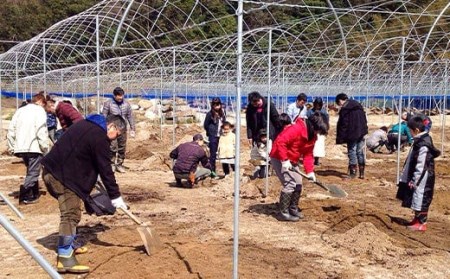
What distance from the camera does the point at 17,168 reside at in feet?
39.3

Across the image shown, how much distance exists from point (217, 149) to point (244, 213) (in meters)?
3.33

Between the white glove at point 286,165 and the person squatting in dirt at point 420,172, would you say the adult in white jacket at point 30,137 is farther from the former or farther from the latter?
the person squatting in dirt at point 420,172

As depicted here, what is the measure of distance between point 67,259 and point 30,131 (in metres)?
3.25

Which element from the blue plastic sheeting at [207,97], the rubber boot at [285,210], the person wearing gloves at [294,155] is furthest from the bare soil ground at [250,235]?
the blue plastic sheeting at [207,97]

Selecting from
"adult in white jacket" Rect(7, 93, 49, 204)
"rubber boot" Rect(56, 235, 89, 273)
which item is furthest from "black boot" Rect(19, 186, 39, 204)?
"rubber boot" Rect(56, 235, 89, 273)

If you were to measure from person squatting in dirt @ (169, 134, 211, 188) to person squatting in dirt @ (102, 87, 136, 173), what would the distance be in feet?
4.83

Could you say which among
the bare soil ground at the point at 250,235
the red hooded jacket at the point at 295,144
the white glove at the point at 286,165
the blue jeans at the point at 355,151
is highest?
the red hooded jacket at the point at 295,144

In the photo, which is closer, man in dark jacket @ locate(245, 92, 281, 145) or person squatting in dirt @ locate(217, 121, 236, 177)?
man in dark jacket @ locate(245, 92, 281, 145)

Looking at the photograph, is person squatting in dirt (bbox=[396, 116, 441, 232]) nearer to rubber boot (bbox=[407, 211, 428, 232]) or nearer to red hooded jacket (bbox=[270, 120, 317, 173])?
rubber boot (bbox=[407, 211, 428, 232])

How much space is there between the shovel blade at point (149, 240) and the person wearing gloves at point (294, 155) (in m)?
2.05

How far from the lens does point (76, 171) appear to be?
17.1ft

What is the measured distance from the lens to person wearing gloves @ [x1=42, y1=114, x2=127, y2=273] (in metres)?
5.17

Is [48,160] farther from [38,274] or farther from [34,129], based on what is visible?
[34,129]

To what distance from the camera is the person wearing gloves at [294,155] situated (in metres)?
6.79
